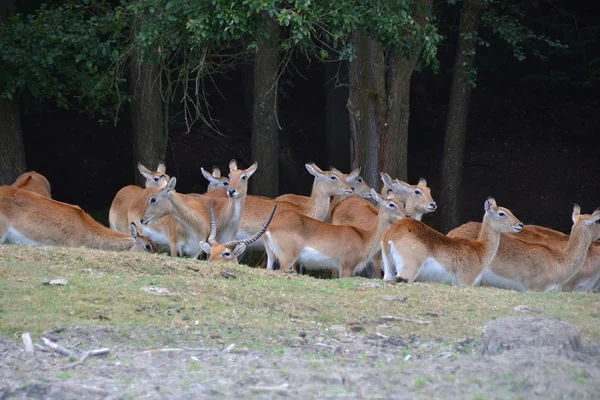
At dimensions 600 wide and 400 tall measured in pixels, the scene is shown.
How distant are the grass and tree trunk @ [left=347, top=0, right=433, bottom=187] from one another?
4389 mm

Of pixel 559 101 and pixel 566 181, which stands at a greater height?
pixel 559 101

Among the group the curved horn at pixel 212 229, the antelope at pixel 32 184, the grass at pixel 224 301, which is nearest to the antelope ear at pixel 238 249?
the curved horn at pixel 212 229

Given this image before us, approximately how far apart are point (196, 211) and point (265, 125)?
3.92m

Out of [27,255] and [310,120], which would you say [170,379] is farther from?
[310,120]

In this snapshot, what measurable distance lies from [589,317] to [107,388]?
16.2ft

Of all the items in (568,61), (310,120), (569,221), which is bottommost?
(569,221)

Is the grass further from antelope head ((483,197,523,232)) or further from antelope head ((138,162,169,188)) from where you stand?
antelope head ((138,162,169,188))

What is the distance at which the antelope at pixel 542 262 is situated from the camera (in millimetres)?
12336

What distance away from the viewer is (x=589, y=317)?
883 centimetres

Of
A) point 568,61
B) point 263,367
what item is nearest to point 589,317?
point 263,367

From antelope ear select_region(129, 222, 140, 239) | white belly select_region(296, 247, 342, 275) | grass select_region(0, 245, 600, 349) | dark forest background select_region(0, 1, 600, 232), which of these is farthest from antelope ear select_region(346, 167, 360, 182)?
dark forest background select_region(0, 1, 600, 232)

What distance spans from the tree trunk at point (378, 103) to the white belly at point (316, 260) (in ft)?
8.48

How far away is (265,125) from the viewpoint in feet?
53.9

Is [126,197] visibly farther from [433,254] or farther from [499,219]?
[499,219]
